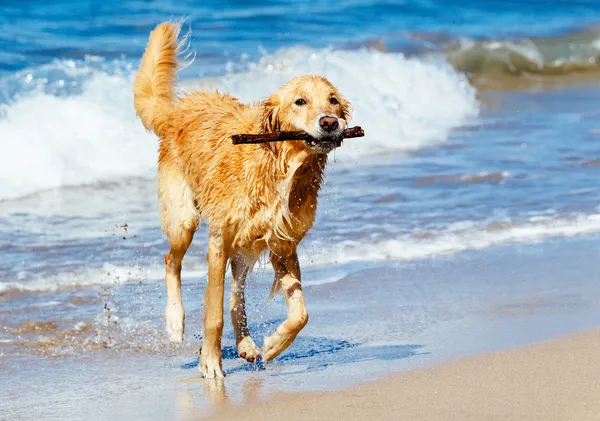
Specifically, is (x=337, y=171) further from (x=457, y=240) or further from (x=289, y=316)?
(x=289, y=316)

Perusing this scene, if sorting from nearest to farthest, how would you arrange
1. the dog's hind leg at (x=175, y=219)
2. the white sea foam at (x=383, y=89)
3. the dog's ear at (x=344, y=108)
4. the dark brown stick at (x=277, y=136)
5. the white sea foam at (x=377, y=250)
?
the dark brown stick at (x=277, y=136) < the dog's ear at (x=344, y=108) < the dog's hind leg at (x=175, y=219) < the white sea foam at (x=377, y=250) < the white sea foam at (x=383, y=89)

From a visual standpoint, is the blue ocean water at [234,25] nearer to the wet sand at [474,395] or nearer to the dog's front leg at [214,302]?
the dog's front leg at [214,302]

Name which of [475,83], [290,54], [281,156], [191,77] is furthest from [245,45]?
[281,156]

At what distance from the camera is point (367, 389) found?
16.4 feet

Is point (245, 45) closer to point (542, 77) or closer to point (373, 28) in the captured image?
point (373, 28)

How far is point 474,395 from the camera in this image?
4.71 meters

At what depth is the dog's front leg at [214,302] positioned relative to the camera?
18.5 ft

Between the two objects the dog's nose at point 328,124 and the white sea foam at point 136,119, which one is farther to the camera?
the white sea foam at point 136,119

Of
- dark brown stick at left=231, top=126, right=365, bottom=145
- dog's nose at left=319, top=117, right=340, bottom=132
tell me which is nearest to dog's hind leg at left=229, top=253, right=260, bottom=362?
dark brown stick at left=231, top=126, right=365, bottom=145

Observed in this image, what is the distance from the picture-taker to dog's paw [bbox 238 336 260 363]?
5941mm

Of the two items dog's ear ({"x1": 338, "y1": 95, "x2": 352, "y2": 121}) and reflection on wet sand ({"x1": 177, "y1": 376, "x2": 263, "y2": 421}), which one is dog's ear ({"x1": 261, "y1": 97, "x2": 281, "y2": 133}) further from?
reflection on wet sand ({"x1": 177, "y1": 376, "x2": 263, "y2": 421})

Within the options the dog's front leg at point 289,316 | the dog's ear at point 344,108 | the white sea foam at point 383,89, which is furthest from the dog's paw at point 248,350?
the white sea foam at point 383,89

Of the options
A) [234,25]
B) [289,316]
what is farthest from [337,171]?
[234,25]

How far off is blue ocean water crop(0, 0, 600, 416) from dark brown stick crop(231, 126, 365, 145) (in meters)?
1.20
